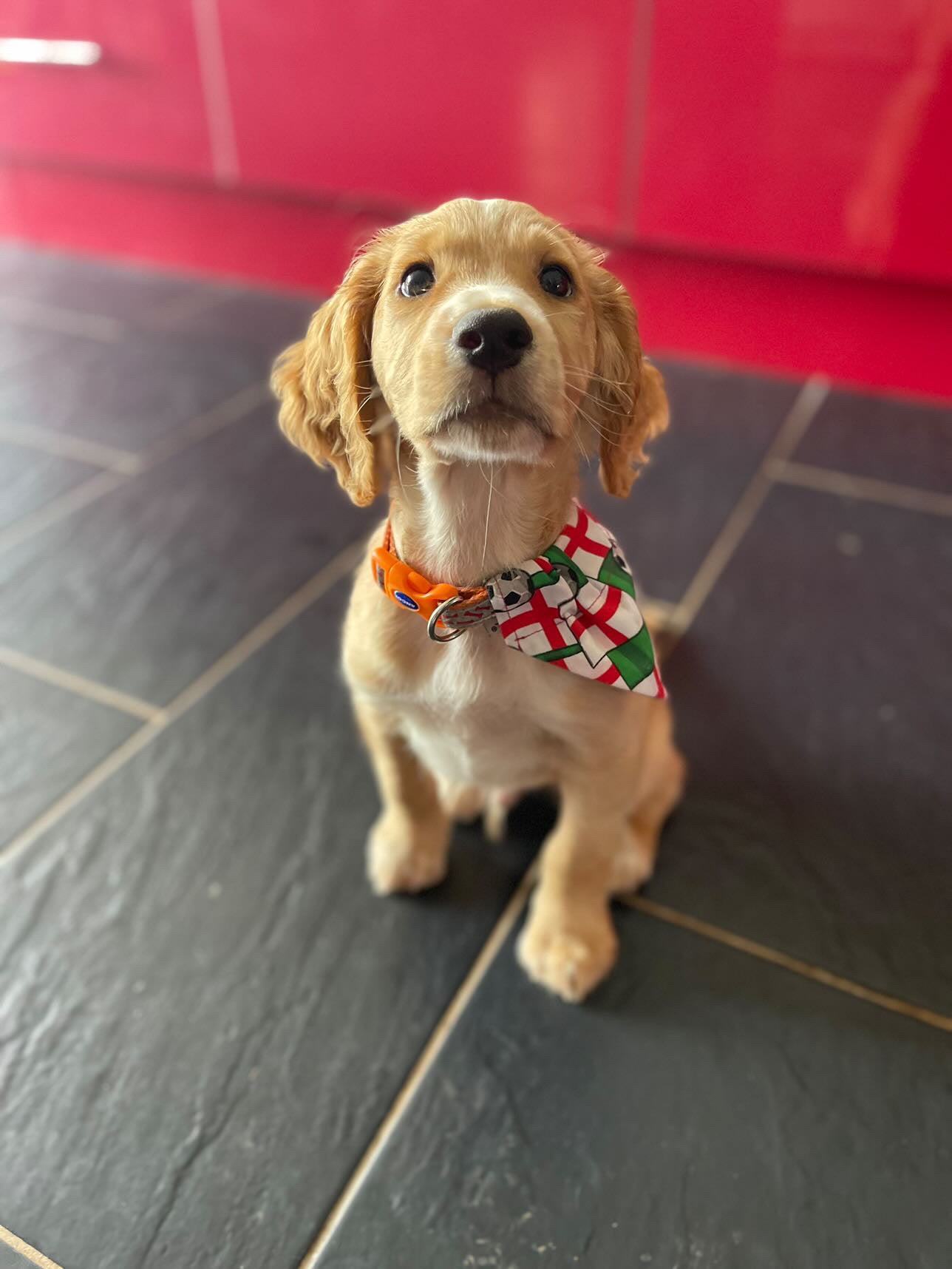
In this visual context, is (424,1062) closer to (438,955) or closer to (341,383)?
(438,955)

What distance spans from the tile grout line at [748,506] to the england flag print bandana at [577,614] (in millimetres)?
695

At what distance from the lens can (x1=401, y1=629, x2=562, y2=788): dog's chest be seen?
971mm

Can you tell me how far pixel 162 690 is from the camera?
1550 millimetres

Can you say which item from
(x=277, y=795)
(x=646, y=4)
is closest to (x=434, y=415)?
(x=277, y=795)

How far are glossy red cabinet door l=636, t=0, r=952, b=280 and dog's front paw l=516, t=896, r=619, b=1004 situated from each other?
5.51 ft

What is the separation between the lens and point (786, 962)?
1.16 metres

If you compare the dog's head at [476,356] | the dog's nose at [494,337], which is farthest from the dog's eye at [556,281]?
the dog's nose at [494,337]

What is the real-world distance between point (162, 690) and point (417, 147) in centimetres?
162

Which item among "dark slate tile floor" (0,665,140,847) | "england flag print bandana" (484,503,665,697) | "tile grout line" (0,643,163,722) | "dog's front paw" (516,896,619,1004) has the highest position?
"england flag print bandana" (484,503,665,697)

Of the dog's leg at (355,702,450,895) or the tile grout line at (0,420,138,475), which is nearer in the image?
the dog's leg at (355,702,450,895)

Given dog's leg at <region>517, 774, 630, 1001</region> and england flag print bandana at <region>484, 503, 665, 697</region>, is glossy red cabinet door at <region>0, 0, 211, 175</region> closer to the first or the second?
england flag print bandana at <region>484, 503, 665, 697</region>

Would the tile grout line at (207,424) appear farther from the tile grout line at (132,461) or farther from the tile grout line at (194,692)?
the tile grout line at (194,692)

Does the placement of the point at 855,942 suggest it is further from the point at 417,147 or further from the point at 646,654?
the point at 417,147

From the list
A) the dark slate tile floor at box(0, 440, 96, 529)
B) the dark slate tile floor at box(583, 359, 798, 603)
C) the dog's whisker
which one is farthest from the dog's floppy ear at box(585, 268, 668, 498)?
the dark slate tile floor at box(0, 440, 96, 529)
